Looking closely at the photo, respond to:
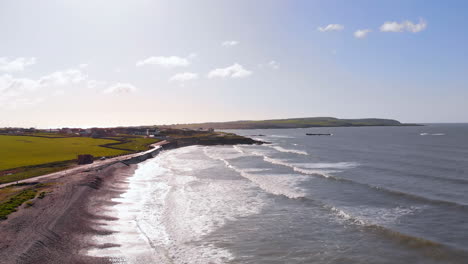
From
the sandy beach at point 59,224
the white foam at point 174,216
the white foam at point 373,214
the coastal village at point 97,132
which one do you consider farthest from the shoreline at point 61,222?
the coastal village at point 97,132

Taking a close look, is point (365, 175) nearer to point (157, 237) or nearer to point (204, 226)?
point (204, 226)

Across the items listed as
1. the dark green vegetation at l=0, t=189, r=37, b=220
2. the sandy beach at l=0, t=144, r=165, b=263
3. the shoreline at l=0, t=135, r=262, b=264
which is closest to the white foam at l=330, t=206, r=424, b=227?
the shoreline at l=0, t=135, r=262, b=264

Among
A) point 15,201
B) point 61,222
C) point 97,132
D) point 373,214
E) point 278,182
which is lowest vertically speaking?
point 373,214

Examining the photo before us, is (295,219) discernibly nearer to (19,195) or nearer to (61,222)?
(61,222)

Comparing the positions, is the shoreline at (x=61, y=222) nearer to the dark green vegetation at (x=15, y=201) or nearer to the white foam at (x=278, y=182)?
the dark green vegetation at (x=15, y=201)

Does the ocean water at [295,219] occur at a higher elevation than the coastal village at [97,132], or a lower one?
lower

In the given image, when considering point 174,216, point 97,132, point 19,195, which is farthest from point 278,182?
point 97,132

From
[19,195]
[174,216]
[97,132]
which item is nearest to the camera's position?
[174,216]

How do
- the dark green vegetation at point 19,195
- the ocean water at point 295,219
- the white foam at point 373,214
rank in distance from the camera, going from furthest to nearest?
the white foam at point 373,214 < the dark green vegetation at point 19,195 < the ocean water at point 295,219

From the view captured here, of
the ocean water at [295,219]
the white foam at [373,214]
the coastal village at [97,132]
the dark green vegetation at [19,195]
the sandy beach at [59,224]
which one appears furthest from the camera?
the coastal village at [97,132]
